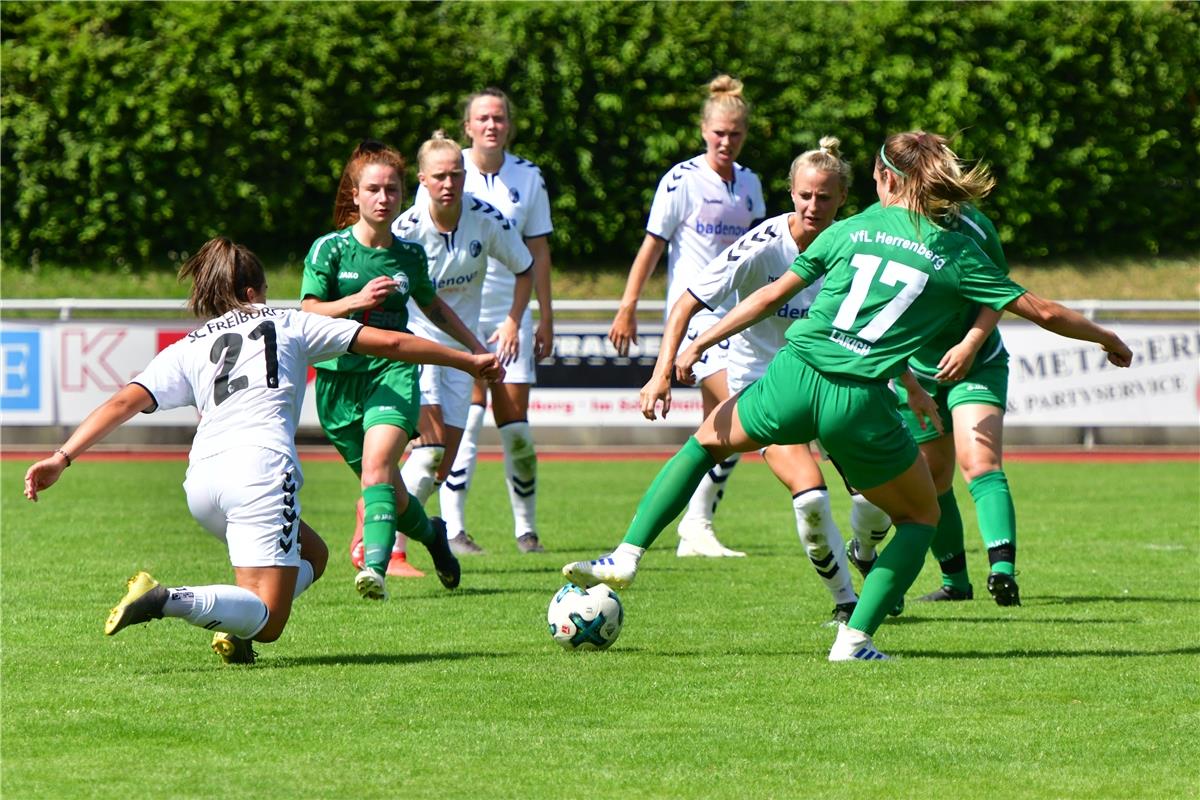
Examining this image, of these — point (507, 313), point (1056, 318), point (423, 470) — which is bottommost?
A: point (423, 470)

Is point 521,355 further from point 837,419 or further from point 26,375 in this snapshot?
point 26,375

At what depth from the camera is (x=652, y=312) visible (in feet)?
65.1

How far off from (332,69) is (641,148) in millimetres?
4169

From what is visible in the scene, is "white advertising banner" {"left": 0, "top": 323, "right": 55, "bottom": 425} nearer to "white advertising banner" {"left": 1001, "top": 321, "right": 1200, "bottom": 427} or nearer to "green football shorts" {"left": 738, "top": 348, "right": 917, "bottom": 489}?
"white advertising banner" {"left": 1001, "top": 321, "right": 1200, "bottom": 427}

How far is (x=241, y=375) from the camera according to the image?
6.06 metres

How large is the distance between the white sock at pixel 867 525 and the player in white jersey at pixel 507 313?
2.60 meters

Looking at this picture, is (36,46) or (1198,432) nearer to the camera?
(1198,432)

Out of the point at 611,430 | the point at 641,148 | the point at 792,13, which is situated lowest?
the point at 611,430

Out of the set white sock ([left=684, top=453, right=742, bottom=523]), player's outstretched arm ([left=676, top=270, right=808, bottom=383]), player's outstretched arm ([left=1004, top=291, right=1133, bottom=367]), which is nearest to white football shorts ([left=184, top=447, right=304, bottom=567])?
player's outstretched arm ([left=676, top=270, right=808, bottom=383])

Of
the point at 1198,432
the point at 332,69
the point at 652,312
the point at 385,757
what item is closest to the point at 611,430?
the point at 652,312

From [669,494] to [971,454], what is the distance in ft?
7.44

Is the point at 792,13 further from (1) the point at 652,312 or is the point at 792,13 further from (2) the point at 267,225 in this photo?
(2) the point at 267,225

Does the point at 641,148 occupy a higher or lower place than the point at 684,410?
A: higher

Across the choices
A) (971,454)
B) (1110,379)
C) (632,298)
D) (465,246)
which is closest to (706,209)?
(632,298)
